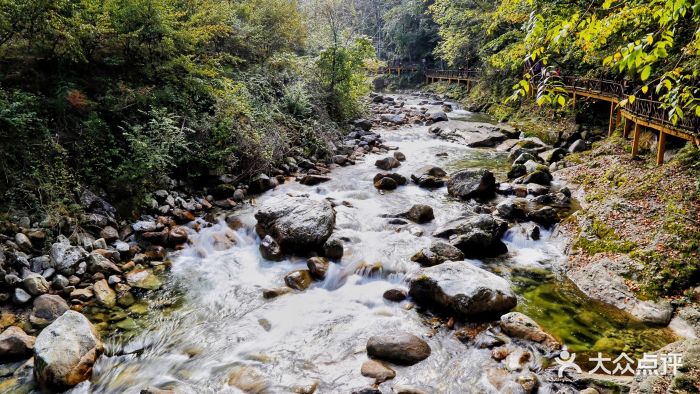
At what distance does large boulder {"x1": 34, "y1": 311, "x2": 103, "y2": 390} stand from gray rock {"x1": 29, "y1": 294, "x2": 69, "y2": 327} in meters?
0.73

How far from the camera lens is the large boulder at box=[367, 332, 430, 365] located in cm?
528

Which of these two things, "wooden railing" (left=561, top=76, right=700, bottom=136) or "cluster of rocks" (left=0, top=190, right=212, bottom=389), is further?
"wooden railing" (left=561, top=76, right=700, bottom=136)

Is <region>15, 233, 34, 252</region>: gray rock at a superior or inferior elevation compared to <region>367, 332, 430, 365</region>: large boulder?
superior

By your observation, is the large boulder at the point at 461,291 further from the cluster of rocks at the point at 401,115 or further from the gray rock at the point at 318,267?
the cluster of rocks at the point at 401,115

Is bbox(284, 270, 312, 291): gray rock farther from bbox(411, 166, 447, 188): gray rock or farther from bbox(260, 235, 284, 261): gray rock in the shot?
Result: bbox(411, 166, 447, 188): gray rock

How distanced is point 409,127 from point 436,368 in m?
17.9

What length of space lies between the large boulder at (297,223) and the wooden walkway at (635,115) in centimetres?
519

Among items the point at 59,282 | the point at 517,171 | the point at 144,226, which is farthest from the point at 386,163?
the point at 59,282

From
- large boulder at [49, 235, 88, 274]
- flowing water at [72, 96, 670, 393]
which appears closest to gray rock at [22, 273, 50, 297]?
large boulder at [49, 235, 88, 274]

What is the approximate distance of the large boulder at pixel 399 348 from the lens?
17.3 feet

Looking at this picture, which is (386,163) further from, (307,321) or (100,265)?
(100,265)

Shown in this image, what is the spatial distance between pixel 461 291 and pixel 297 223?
3.66 metres

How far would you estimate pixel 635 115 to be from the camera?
36.9 ft

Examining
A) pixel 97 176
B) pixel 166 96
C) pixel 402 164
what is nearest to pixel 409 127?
pixel 402 164
